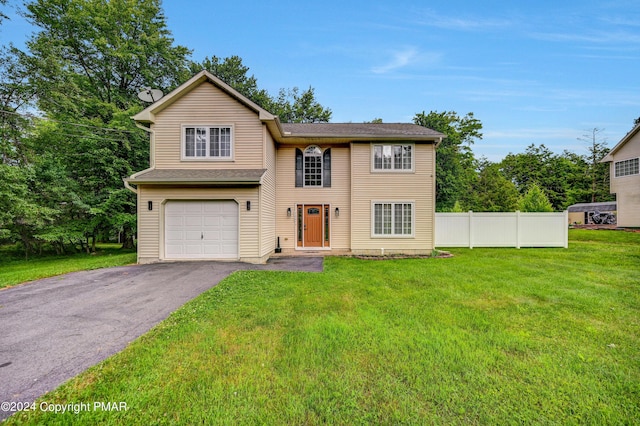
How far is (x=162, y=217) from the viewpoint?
9.07 metres

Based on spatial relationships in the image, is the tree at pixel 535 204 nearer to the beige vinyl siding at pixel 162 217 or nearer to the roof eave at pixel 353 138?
the roof eave at pixel 353 138

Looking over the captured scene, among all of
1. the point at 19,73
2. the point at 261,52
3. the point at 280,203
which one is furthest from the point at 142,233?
the point at 261,52

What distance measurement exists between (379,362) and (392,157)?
967 centimetres

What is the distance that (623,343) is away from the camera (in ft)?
11.3

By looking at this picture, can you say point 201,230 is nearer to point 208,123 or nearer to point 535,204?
point 208,123

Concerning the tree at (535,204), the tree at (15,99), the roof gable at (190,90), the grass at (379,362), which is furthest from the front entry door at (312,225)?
the tree at (15,99)

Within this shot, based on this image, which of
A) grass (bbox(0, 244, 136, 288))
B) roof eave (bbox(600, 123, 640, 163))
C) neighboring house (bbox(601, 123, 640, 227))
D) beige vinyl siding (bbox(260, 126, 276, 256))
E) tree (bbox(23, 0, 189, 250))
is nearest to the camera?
grass (bbox(0, 244, 136, 288))

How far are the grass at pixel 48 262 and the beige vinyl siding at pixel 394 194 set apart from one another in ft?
30.1

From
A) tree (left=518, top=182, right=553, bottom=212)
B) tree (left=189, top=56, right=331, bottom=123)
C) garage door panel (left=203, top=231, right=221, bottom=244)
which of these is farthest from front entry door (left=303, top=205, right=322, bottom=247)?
tree (left=189, top=56, right=331, bottom=123)

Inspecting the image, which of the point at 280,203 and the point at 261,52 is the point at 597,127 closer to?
the point at 261,52

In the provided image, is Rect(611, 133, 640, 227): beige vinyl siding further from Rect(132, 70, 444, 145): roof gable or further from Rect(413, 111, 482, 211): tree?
Rect(132, 70, 444, 145): roof gable

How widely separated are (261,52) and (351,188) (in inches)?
548

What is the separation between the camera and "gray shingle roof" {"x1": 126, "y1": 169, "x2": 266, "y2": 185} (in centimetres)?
848

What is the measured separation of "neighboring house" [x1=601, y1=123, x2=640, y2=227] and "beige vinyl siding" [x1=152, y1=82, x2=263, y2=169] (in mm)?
25356
